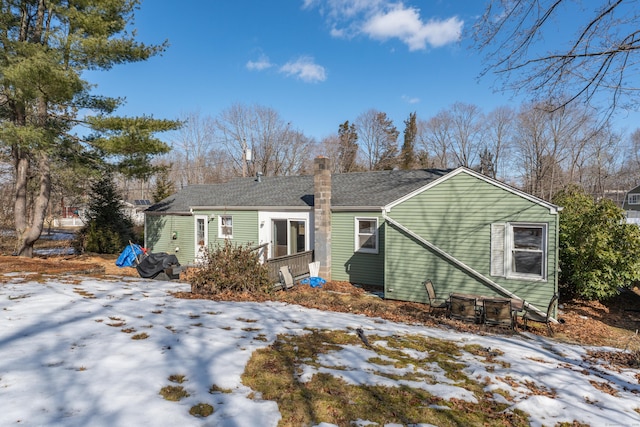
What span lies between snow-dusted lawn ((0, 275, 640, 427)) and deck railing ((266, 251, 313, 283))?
311cm

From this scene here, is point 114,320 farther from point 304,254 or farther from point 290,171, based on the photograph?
point 290,171

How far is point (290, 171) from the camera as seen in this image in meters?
42.2

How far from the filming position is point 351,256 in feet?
42.9

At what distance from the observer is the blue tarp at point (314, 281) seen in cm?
1229

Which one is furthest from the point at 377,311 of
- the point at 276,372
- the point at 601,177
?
the point at 601,177

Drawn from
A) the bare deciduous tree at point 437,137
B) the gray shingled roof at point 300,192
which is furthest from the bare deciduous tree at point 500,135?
the gray shingled roof at point 300,192

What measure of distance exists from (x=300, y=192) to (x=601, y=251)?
1076 centimetres

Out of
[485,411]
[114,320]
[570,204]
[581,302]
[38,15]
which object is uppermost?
[38,15]

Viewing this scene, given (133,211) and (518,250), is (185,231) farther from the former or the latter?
(133,211)

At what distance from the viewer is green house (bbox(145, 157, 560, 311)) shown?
953 centimetres

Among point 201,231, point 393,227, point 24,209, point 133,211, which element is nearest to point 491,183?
point 393,227

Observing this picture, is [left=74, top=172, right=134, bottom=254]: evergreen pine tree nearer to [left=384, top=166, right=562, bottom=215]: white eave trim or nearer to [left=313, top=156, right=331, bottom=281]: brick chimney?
[left=313, top=156, right=331, bottom=281]: brick chimney

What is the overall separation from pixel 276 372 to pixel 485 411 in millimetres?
2328

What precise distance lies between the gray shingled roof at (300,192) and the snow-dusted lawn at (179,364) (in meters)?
6.78
